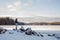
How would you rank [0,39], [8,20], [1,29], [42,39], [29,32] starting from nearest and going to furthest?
[0,39] → [42,39] → [29,32] → [1,29] → [8,20]

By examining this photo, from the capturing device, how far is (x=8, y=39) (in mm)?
8711

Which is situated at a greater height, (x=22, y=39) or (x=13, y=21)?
(x=13, y=21)

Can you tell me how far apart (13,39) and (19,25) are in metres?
3.92

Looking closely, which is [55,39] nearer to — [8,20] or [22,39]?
[22,39]

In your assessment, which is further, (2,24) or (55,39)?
(2,24)

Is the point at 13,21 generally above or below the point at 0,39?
above

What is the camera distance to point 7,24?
12.7m

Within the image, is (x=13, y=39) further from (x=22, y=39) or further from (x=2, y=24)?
(x=2, y=24)

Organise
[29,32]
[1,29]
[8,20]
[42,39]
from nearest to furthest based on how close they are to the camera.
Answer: [42,39], [29,32], [1,29], [8,20]

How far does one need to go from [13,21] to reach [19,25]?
775 mm

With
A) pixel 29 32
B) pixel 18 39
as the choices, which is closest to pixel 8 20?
pixel 29 32

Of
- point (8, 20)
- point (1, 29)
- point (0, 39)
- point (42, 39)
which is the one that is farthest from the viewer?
point (8, 20)

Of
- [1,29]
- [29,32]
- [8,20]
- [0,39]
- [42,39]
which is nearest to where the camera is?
[0,39]

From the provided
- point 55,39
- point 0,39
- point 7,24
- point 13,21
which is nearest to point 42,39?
point 55,39
